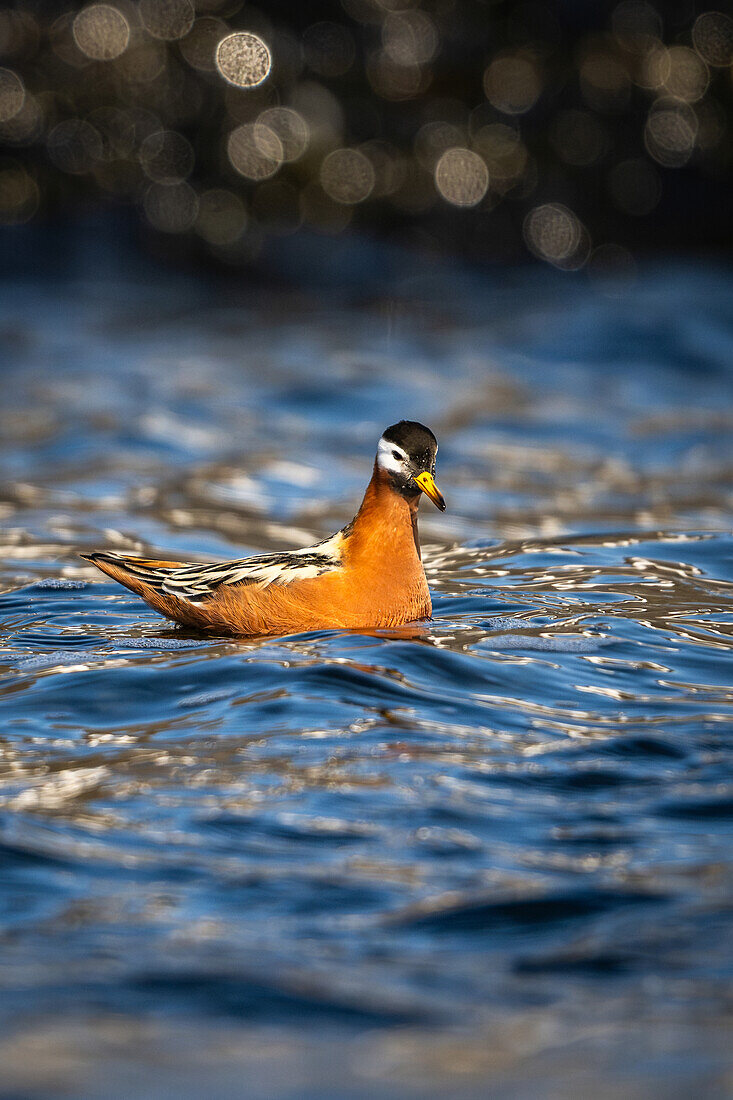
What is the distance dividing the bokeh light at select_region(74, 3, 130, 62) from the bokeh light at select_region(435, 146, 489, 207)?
15.7 feet

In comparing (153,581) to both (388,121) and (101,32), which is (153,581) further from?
(101,32)

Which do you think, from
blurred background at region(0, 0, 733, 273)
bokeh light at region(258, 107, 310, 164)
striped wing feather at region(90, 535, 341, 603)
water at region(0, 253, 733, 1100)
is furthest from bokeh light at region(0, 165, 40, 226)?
striped wing feather at region(90, 535, 341, 603)

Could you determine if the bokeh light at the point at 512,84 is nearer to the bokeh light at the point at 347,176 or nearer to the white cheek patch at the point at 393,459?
the bokeh light at the point at 347,176

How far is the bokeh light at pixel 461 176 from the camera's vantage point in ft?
64.3

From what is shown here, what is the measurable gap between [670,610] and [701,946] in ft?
14.6

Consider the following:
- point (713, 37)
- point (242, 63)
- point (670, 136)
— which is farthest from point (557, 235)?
point (242, 63)

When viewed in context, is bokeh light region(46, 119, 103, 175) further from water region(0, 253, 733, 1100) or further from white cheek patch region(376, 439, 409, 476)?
white cheek patch region(376, 439, 409, 476)

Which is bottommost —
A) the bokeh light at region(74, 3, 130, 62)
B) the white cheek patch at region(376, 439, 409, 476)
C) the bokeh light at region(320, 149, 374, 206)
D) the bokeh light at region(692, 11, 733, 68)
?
the white cheek patch at region(376, 439, 409, 476)

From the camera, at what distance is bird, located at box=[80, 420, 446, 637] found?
775 cm

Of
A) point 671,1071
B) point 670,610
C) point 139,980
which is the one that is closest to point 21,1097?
point 139,980

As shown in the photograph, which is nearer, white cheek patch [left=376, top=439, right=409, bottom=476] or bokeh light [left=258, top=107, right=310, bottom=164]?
white cheek patch [left=376, top=439, right=409, bottom=476]

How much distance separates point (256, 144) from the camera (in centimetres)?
1953

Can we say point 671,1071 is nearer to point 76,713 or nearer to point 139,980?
point 139,980

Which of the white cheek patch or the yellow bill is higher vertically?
the white cheek patch
